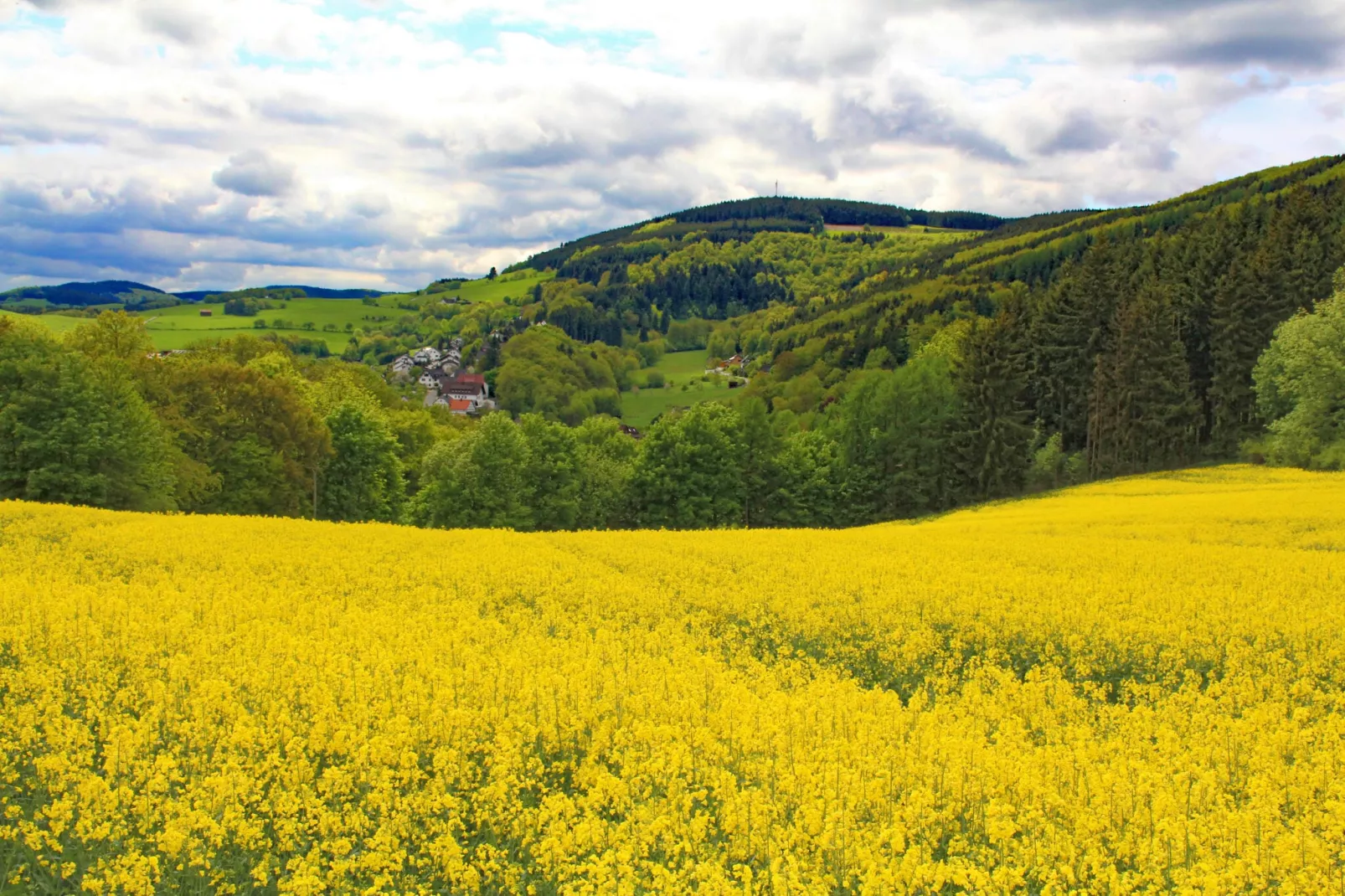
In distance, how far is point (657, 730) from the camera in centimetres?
852

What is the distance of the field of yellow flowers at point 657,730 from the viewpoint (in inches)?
254

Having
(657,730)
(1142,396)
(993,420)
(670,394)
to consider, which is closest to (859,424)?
(993,420)

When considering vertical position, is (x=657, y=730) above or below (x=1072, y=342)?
below

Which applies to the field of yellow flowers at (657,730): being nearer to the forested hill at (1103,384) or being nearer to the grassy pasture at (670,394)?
the forested hill at (1103,384)

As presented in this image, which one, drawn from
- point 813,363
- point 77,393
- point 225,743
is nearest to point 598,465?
point 77,393

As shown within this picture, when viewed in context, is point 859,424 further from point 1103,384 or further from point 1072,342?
point 1103,384

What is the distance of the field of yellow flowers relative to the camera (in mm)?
6449

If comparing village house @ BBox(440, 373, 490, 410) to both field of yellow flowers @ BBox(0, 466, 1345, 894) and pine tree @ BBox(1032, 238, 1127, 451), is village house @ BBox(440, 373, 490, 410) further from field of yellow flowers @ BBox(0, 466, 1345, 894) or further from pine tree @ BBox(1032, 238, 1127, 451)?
field of yellow flowers @ BBox(0, 466, 1345, 894)

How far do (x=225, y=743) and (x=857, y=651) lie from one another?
874 centimetres

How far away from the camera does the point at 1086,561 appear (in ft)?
64.1

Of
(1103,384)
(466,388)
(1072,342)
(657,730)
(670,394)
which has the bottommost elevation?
(466,388)

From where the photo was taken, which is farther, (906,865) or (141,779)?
(141,779)

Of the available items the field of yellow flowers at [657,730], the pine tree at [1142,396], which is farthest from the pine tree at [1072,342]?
the field of yellow flowers at [657,730]

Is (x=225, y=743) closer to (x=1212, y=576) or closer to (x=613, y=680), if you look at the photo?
(x=613, y=680)
